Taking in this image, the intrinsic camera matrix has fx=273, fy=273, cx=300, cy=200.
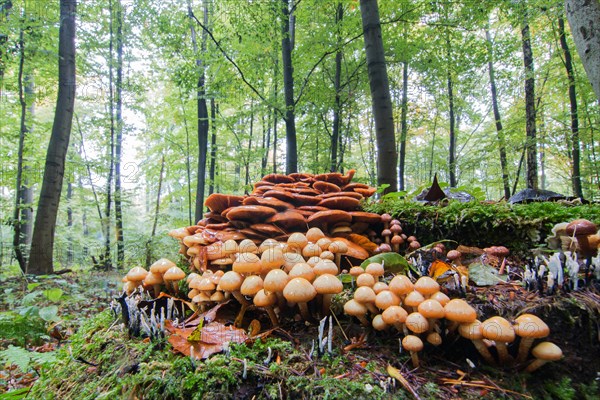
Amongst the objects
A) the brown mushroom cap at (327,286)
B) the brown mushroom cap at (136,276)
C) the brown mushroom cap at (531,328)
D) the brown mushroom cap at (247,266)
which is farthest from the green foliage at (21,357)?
the brown mushroom cap at (531,328)

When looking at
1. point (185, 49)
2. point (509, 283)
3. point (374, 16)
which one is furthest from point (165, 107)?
point (509, 283)

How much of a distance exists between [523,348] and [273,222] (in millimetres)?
1762

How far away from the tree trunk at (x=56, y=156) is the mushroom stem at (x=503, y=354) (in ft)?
24.3

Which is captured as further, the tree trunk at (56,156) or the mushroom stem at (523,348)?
the tree trunk at (56,156)

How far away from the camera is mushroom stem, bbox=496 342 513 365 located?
48.8 inches

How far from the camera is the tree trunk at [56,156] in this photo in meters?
5.57

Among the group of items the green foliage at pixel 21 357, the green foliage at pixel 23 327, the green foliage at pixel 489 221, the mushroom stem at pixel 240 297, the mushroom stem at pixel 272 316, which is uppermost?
the green foliage at pixel 489 221

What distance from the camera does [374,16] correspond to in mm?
4062

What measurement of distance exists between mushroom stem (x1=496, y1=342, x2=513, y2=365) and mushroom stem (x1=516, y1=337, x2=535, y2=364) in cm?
4

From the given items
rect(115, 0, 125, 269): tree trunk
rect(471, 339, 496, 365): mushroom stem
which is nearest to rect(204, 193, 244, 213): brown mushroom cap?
rect(471, 339, 496, 365): mushroom stem

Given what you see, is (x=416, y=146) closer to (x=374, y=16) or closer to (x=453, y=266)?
(x=374, y=16)

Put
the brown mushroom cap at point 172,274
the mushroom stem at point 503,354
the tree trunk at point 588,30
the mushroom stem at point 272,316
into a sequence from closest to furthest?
1. the mushroom stem at point 503,354
2. the mushroom stem at point 272,316
3. the brown mushroom cap at point 172,274
4. the tree trunk at point 588,30

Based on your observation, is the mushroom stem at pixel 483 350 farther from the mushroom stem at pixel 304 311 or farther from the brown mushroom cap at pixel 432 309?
the mushroom stem at pixel 304 311

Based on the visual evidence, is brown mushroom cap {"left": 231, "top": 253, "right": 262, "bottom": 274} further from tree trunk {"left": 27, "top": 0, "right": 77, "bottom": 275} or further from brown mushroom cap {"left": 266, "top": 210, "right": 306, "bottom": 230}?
tree trunk {"left": 27, "top": 0, "right": 77, "bottom": 275}
